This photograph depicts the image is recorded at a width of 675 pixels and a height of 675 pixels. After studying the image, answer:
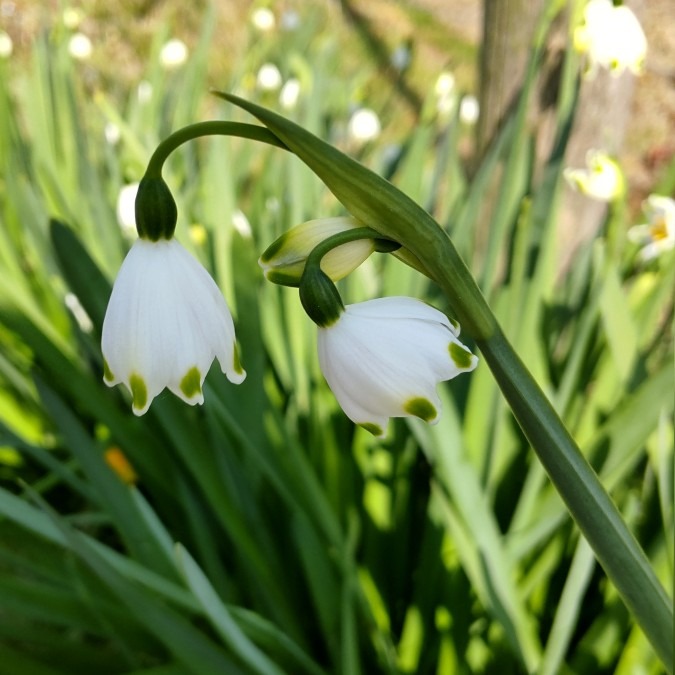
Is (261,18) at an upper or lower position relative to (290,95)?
upper

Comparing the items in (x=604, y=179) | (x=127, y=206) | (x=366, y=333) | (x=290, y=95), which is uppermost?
(x=290, y=95)

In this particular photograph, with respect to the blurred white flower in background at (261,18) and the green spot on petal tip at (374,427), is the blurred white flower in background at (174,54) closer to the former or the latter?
the blurred white flower in background at (261,18)

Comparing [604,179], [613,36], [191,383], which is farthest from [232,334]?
[604,179]

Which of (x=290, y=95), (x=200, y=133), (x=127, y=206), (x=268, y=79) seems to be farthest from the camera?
(x=268, y=79)

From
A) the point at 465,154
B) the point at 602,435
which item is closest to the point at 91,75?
the point at 465,154

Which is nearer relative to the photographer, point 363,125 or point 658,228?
point 658,228

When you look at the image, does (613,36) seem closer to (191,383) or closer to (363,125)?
(191,383)

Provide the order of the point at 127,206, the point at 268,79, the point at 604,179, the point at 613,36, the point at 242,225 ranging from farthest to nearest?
the point at 268,79 < the point at 242,225 < the point at 127,206 < the point at 604,179 < the point at 613,36
